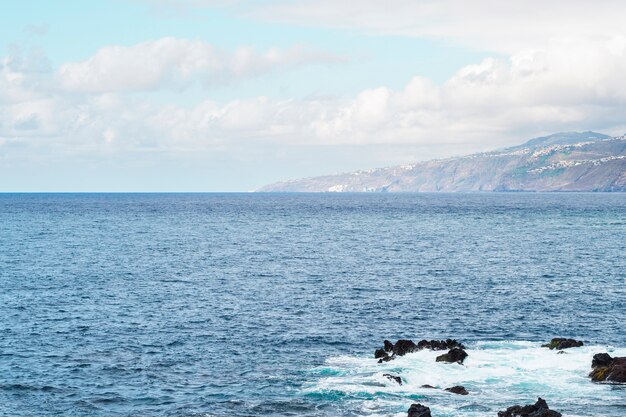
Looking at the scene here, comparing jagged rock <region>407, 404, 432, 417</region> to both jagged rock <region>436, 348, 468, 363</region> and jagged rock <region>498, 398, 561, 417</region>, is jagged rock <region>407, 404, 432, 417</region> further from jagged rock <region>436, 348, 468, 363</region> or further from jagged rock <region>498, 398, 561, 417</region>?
jagged rock <region>436, 348, 468, 363</region>

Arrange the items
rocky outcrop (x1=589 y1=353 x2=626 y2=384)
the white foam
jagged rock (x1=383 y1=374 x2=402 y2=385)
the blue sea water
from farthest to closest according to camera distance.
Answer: jagged rock (x1=383 y1=374 x2=402 y2=385)
rocky outcrop (x1=589 y1=353 x2=626 y2=384)
the blue sea water
the white foam

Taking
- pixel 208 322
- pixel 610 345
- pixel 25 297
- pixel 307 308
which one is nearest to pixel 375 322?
pixel 307 308

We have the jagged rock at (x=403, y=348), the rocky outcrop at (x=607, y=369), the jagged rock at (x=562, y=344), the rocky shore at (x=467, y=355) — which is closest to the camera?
the rocky shore at (x=467, y=355)

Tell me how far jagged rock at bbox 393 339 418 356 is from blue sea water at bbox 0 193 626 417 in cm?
77

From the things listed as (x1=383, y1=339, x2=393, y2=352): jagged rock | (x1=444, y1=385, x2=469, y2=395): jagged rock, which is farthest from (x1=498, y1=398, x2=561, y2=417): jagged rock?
(x1=383, y1=339, x2=393, y2=352): jagged rock

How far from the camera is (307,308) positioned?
82.3 m

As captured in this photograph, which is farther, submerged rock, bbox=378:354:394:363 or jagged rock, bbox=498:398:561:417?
submerged rock, bbox=378:354:394:363

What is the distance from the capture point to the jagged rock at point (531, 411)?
42625 millimetres

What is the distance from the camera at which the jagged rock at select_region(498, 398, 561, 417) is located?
1678 inches

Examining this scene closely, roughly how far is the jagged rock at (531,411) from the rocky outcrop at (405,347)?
50.1 ft

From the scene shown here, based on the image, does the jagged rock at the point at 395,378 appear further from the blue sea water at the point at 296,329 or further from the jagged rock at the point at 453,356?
the jagged rock at the point at 453,356

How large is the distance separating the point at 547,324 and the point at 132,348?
4120 cm

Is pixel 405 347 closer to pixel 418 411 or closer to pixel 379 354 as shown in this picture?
pixel 379 354

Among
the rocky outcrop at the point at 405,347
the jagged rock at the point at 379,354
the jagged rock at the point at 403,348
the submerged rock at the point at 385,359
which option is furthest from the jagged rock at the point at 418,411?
the jagged rock at the point at 403,348
